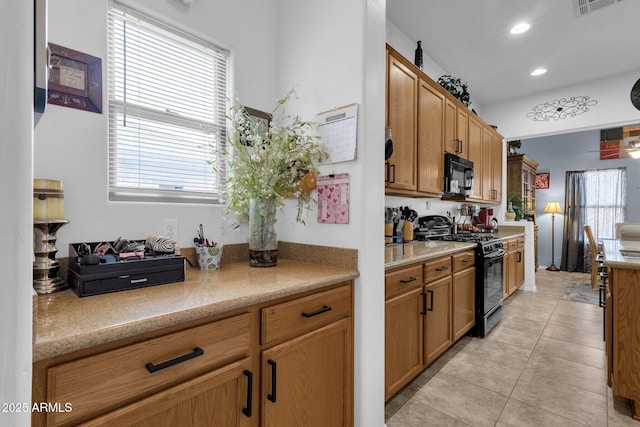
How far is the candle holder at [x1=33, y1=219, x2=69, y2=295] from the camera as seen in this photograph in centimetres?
105

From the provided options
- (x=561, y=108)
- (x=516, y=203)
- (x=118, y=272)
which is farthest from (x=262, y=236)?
(x=516, y=203)

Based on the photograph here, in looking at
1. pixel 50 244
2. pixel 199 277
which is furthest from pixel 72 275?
pixel 199 277

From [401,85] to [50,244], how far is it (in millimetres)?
2411

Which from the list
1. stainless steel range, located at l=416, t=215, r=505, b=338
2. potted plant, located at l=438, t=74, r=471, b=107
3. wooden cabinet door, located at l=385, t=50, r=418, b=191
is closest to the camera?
wooden cabinet door, located at l=385, t=50, r=418, b=191

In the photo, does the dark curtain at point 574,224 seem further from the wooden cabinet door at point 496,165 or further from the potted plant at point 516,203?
the wooden cabinet door at point 496,165

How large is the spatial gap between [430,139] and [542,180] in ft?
18.2

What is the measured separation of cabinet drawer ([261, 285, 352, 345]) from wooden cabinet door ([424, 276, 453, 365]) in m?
0.97

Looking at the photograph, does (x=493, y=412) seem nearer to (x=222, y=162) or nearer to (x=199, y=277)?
(x=199, y=277)

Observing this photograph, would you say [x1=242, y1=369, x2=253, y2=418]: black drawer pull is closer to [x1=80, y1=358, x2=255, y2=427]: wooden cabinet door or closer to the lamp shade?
[x1=80, y1=358, x2=255, y2=427]: wooden cabinet door

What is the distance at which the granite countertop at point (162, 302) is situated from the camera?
0.75m

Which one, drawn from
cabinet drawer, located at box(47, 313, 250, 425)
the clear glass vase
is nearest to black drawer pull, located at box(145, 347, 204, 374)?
cabinet drawer, located at box(47, 313, 250, 425)

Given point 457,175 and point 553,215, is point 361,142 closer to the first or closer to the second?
point 457,175

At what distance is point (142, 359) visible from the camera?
84cm

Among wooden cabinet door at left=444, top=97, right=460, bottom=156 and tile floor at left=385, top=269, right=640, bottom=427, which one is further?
wooden cabinet door at left=444, top=97, right=460, bottom=156
